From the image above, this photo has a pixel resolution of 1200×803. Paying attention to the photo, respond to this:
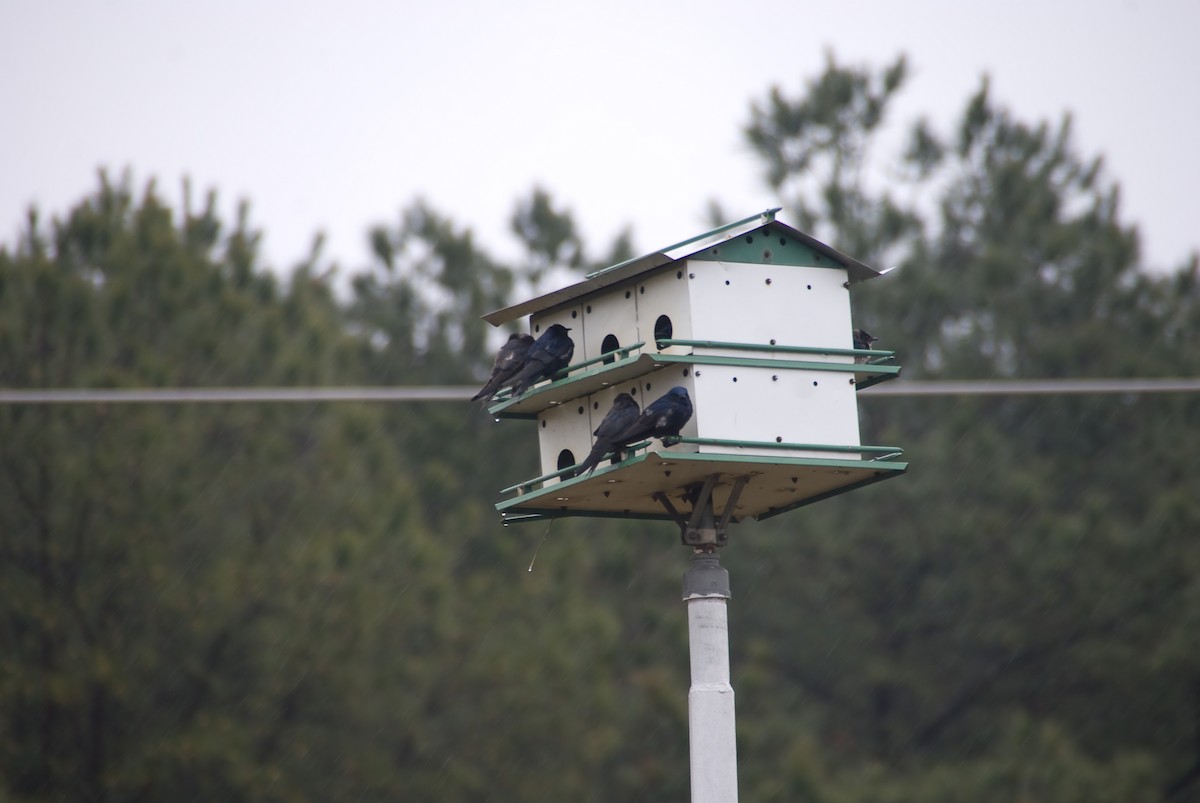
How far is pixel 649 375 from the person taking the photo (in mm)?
7688

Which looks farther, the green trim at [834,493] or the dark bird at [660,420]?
the green trim at [834,493]

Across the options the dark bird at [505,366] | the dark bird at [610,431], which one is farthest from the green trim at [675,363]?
the dark bird at [610,431]

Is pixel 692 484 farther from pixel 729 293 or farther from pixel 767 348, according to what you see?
pixel 729 293

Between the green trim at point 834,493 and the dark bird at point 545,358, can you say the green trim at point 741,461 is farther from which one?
the dark bird at point 545,358

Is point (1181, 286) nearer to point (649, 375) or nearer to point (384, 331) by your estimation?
point (384, 331)

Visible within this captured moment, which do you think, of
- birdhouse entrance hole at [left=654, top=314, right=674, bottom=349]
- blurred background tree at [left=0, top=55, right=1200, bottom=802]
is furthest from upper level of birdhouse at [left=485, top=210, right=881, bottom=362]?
blurred background tree at [left=0, top=55, right=1200, bottom=802]

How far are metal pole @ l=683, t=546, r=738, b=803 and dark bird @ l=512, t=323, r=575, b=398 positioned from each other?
3.86 ft

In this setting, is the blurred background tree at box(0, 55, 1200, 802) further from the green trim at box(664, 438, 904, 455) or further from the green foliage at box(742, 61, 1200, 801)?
the green trim at box(664, 438, 904, 455)

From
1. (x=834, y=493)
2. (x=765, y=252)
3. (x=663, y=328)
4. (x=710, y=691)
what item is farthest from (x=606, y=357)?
(x=710, y=691)

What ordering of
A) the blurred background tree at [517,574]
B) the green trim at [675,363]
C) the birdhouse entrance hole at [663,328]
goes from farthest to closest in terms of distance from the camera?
1. the blurred background tree at [517,574]
2. the birdhouse entrance hole at [663,328]
3. the green trim at [675,363]

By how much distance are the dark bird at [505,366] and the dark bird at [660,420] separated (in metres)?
0.96

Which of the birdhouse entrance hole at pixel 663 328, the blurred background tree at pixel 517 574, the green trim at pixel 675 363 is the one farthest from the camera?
the blurred background tree at pixel 517 574

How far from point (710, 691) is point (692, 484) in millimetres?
979

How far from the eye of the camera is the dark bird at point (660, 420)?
706 centimetres
